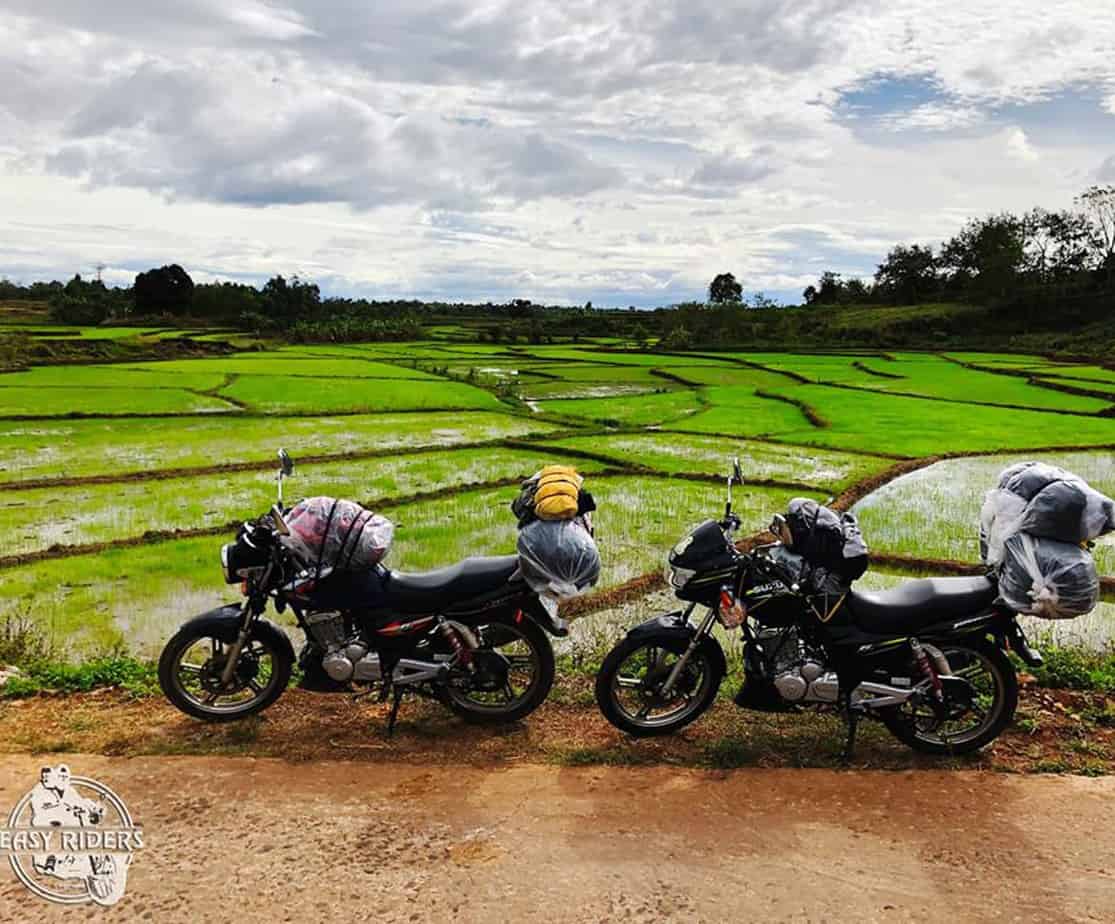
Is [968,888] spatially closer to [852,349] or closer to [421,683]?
[421,683]

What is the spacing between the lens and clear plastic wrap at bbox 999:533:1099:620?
417 cm

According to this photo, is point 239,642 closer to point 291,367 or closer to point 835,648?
point 835,648

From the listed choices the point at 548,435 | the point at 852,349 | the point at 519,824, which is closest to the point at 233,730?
the point at 519,824

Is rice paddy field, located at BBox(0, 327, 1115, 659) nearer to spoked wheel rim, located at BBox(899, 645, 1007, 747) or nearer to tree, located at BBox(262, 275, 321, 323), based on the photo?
spoked wheel rim, located at BBox(899, 645, 1007, 747)

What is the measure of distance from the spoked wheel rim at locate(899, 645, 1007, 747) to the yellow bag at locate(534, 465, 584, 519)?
83.3 inches

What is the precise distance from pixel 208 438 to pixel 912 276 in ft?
221

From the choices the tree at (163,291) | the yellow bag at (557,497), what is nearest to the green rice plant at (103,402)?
the yellow bag at (557,497)

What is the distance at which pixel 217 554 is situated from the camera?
9.26 m

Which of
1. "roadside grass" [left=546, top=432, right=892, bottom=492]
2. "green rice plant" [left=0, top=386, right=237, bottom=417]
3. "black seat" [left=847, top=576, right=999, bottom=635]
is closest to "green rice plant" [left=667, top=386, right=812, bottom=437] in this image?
"roadside grass" [left=546, top=432, right=892, bottom=492]

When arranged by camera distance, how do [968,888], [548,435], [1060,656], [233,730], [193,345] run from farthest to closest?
[193,345]
[548,435]
[1060,656]
[233,730]
[968,888]

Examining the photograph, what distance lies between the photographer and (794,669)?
4.57 metres

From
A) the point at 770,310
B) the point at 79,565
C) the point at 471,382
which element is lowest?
the point at 79,565

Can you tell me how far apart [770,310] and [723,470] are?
5341 centimetres

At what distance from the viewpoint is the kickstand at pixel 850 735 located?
4492mm
